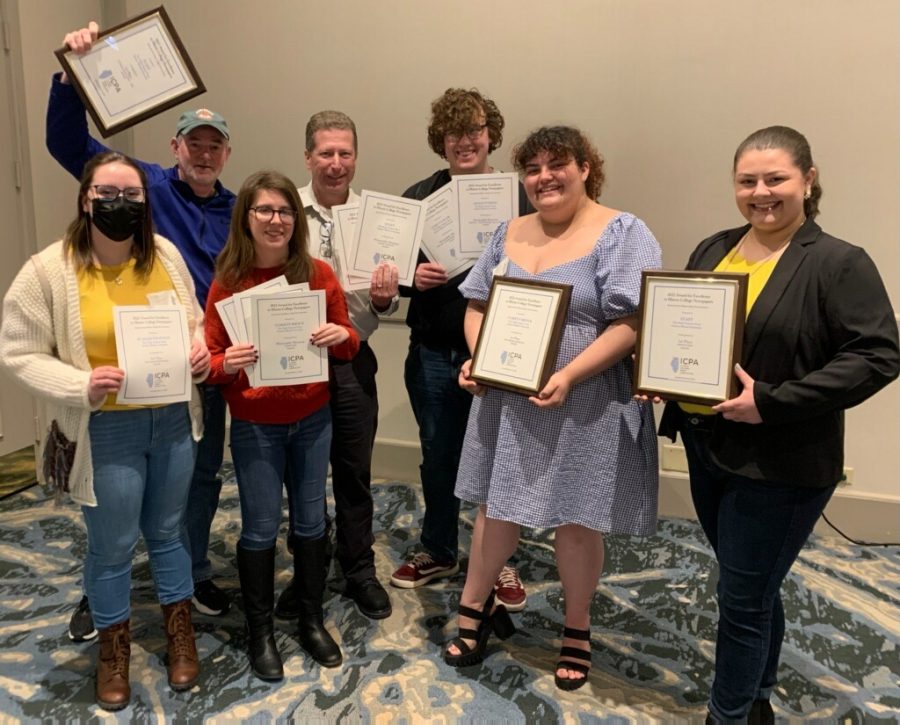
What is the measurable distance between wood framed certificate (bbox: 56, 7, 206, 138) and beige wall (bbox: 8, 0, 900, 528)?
4.92 ft

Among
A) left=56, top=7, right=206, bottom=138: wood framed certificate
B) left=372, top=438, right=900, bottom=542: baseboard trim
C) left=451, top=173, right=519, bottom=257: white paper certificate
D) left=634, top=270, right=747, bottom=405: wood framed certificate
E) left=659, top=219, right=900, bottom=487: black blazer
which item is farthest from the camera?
left=372, top=438, right=900, bottom=542: baseboard trim

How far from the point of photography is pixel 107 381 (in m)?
1.67

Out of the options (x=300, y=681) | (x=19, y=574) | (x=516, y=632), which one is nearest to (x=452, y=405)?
(x=516, y=632)

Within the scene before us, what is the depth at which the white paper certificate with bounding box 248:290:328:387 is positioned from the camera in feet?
6.23

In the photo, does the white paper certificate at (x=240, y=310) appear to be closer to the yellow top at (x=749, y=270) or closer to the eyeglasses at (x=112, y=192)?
the eyeglasses at (x=112, y=192)

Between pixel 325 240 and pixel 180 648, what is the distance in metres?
1.33

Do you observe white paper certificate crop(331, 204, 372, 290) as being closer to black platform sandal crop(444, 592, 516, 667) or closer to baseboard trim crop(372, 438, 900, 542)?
black platform sandal crop(444, 592, 516, 667)

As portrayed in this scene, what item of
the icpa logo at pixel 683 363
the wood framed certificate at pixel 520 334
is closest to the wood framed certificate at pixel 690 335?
the icpa logo at pixel 683 363

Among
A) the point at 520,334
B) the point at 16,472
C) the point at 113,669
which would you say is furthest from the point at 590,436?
the point at 16,472

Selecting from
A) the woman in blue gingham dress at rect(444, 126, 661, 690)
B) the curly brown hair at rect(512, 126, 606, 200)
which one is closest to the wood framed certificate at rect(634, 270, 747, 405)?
the woman in blue gingham dress at rect(444, 126, 661, 690)

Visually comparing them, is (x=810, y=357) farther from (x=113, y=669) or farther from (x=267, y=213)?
(x=113, y=669)

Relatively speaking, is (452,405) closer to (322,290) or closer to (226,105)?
(322,290)

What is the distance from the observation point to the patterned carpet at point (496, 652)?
1.96 metres

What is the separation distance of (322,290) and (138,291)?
479 mm
